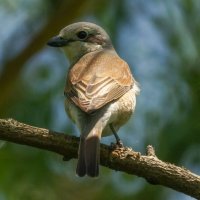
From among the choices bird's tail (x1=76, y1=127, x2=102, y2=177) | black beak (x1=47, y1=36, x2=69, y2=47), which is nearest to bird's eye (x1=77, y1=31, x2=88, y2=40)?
black beak (x1=47, y1=36, x2=69, y2=47)

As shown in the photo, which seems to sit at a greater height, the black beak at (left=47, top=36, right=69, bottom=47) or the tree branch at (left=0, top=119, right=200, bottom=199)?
the tree branch at (left=0, top=119, right=200, bottom=199)

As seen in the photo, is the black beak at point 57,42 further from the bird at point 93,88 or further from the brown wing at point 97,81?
the brown wing at point 97,81

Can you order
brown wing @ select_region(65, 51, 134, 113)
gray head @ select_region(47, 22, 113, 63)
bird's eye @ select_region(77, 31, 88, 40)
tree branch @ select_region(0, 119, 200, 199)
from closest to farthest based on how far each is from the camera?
tree branch @ select_region(0, 119, 200, 199)
brown wing @ select_region(65, 51, 134, 113)
gray head @ select_region(47, 22, 113, 63)
bird's eye @ select_region(77, 31, 88, 40)

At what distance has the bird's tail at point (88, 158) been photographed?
15.8 feet

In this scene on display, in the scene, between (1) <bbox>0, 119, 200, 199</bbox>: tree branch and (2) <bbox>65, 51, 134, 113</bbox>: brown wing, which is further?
(2) <bbox>65, 51, 134, 113</bbox>: brown wing

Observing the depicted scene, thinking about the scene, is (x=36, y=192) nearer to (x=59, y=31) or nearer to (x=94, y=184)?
(x=94, y=184)

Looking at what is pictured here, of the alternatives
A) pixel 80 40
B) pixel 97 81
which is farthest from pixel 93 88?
pixel 80 40

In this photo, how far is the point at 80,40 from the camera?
22.8 feet

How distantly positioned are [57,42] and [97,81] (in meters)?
0.92

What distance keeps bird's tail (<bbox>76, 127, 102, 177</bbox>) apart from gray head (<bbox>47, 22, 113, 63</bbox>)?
174 cm

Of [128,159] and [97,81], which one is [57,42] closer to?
[97,81]

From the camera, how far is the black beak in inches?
254

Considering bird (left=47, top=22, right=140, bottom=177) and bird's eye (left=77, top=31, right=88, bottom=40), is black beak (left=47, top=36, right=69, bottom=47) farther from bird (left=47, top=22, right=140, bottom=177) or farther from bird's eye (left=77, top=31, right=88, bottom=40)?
bird's eye (left=77, top=31, right=88, bottom=40)

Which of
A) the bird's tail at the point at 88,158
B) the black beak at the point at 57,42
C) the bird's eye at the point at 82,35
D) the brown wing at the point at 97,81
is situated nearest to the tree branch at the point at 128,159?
the bird's tail at the point at 88,158
